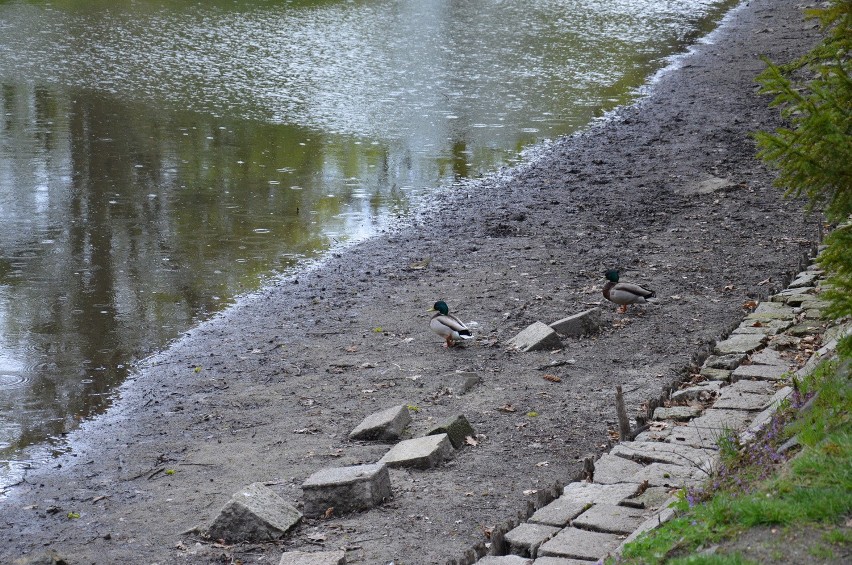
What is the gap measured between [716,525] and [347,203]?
38.5ft

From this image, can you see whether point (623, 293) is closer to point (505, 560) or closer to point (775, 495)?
point (505, 560)

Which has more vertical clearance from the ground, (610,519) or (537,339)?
(610,519)

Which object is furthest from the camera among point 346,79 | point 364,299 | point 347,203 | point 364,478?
point 346,79

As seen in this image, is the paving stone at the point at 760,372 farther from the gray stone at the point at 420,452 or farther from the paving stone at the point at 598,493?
the gray stone at the point at 420,452

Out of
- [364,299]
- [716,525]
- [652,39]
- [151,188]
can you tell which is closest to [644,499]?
[716,525]

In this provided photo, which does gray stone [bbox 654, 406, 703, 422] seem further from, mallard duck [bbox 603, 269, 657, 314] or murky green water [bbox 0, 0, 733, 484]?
murky green water [bbox 0, 0, 733, 484]

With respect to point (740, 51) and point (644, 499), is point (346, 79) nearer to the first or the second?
point (740, 51)

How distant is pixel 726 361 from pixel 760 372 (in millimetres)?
508

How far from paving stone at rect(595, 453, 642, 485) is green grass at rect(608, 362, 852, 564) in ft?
2.58

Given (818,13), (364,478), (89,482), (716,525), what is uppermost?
(818,13)

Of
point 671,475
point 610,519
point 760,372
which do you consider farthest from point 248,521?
point 760,372

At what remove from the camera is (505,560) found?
19.8ft

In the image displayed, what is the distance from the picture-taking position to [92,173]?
56.5 feet

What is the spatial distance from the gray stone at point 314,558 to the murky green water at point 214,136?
3224 millimetres
